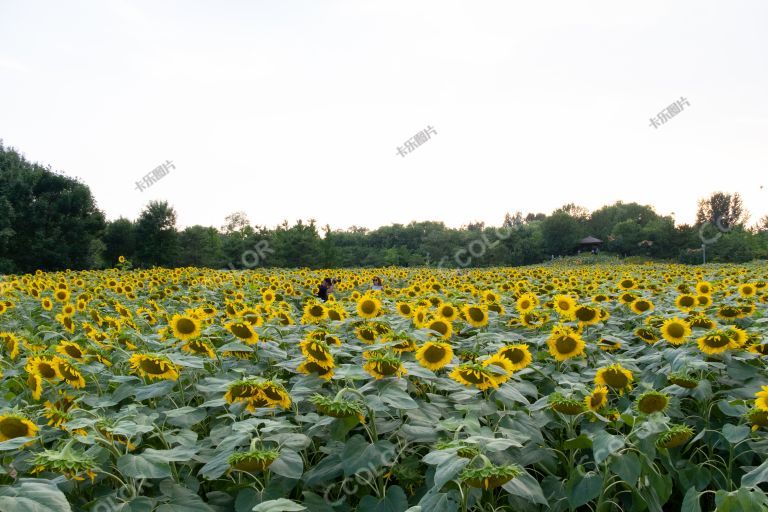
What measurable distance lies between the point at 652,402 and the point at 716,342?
957mm

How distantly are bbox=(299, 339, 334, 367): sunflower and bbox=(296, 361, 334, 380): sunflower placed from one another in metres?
0.03

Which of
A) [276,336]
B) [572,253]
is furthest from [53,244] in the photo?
[572,253]

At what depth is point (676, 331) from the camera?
10.1 feet

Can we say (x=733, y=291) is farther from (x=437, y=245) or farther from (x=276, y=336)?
(x=437, y=245)

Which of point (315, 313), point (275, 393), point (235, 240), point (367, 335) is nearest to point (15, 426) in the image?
point (275, 393)

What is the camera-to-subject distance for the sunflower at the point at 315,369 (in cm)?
222

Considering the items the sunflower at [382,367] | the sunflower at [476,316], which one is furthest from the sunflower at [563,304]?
the sunflower at [382,367]

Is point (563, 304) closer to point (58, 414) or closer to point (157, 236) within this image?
point (58, 414)

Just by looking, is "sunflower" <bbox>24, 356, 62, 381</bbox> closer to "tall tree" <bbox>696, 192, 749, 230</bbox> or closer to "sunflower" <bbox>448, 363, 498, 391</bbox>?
"sunflower" <bbox>448, 363, 498, 391</bbox>

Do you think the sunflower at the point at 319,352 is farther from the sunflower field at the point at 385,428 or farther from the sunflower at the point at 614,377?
the sunflower at the point at 614,377

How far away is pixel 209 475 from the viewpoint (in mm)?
1548

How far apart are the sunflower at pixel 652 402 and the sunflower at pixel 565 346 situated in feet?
3.01

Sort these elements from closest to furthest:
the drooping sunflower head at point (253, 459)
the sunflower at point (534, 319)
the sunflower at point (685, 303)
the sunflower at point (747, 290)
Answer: the drooping sunflower head at point (253, 459) → the sunflower at point (534, 319) → the sunflower at point (685, 303) → the sunflower at point (747, 290)

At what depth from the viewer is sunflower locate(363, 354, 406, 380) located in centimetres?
199
